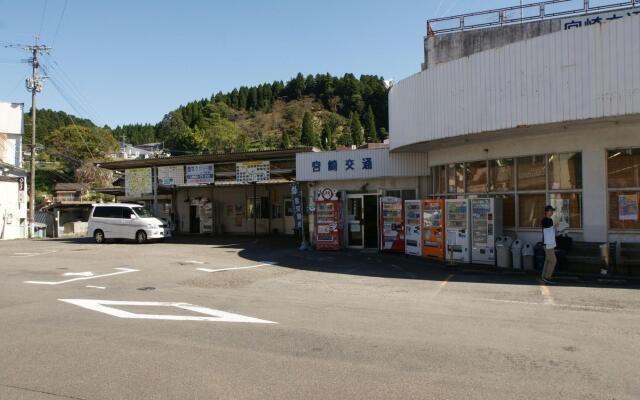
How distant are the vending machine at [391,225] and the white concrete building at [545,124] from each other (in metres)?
2.20

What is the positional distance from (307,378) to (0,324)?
16.9 feet

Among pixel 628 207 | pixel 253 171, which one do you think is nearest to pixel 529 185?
pixel 628 207

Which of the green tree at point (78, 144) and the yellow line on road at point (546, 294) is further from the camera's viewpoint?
the green tree at point (78, 144)

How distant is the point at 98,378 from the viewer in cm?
493

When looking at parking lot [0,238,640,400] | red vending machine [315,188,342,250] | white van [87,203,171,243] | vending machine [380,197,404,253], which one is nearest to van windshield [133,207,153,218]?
white van [87,203,171,243]

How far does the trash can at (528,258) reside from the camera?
1309cm

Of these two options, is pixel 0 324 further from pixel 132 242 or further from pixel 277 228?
pixel 277 228

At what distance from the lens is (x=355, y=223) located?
19.5 m

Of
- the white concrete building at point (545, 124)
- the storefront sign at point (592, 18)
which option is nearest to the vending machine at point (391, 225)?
the white concrete building at point (545, 124)

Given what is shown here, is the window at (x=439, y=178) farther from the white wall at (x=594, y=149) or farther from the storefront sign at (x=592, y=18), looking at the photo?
the storefront sign at (x=592, y=18)

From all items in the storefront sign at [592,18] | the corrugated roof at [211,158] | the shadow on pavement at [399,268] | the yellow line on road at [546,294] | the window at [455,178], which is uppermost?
the storefront sign at [592,18]

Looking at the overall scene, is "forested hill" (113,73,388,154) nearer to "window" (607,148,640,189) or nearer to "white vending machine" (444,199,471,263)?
"white vending machine" (444,199,471,263)

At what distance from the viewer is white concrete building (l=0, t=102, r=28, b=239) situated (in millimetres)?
30281

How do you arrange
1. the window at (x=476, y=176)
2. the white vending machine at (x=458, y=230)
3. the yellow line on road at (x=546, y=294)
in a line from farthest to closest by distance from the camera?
the window at (x=476, y=176)
the white vending machine at (x=458, y=230)
the yellow line on road at (x=546, y=294)
